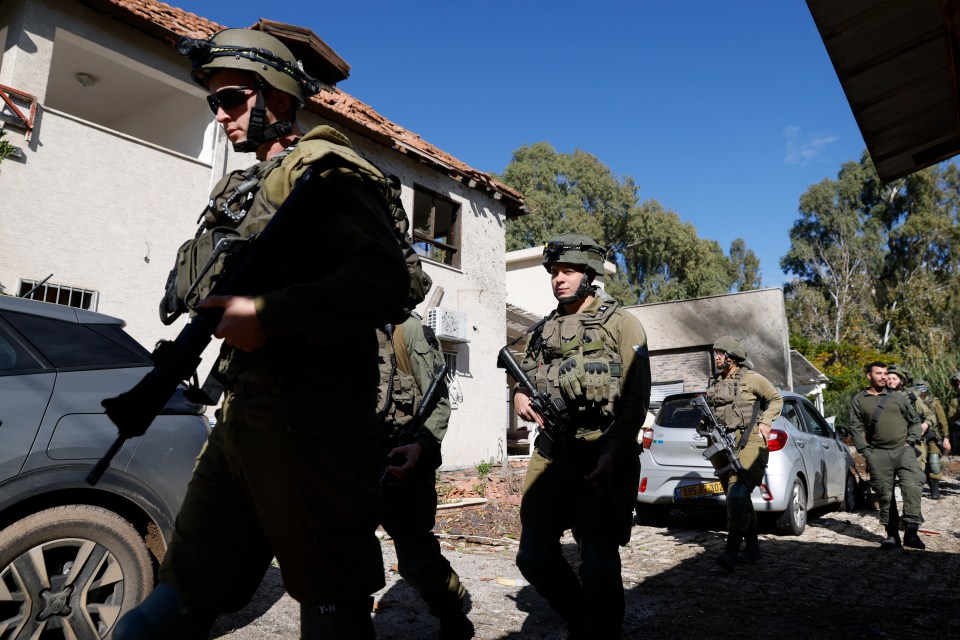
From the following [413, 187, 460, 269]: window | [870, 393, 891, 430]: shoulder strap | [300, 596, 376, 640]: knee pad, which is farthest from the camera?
[413, 187, 460, 269]: window

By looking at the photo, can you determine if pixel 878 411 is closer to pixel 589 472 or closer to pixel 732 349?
pixel 732 349

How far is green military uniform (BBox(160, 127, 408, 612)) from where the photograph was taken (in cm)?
147

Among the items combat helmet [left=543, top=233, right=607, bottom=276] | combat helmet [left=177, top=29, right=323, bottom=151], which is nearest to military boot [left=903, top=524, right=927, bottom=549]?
combat helmet [left=543, top=233, right=607, bottom=276]

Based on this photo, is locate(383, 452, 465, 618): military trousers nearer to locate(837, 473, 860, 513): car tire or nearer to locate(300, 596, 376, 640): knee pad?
locate(300, 596, 376, 640): knee pad

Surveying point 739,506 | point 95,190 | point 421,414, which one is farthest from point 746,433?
point 95,190

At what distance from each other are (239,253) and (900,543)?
7092 mm

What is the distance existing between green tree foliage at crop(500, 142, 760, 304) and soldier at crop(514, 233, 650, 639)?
30.8 m

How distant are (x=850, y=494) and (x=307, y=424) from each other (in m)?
9.54

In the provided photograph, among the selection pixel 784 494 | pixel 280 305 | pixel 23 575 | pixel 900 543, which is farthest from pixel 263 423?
Answer: pixel 900 543

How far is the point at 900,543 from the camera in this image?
6531 millimetres

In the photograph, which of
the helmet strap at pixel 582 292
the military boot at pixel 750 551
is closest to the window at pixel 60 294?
the helmet strap at pixel 582 292

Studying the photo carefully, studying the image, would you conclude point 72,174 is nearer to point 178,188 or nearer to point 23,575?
point 178,188

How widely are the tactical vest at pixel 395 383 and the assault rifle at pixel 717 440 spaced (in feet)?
10.7

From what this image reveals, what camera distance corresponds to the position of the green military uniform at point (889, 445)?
261 inches
